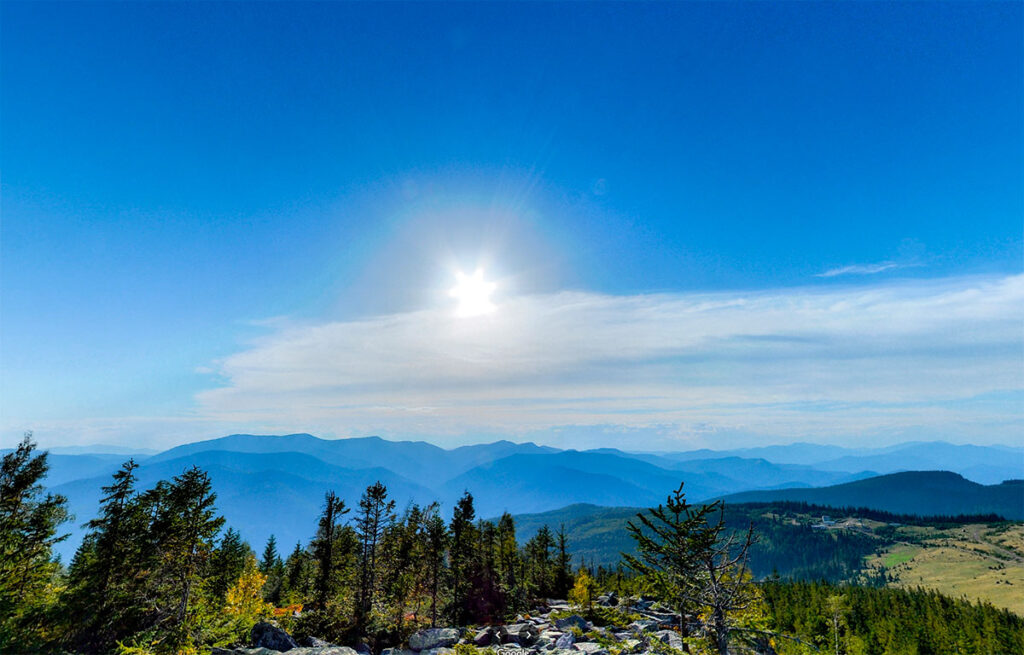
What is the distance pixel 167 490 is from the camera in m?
35.4

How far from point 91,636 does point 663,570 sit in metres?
37.0

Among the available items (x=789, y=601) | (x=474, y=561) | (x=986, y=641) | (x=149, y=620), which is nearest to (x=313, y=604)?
(x=149, y=620)

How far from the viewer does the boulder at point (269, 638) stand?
34.3 meters

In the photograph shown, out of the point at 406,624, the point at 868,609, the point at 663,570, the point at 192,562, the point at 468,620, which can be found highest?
the point at 663,570

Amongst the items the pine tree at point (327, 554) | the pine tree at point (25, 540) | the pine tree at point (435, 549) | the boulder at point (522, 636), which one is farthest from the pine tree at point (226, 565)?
the boulder at point (522, 636)

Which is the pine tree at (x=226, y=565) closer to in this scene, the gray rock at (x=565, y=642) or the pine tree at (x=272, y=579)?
the pine tree at (x=272, y=579)

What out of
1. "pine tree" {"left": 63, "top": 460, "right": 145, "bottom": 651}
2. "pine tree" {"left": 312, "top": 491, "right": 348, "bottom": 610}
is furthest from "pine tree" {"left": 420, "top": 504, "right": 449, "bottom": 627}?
"pine tree" {"left": 63, "top": 460, "right": 145, "bottom": 651}

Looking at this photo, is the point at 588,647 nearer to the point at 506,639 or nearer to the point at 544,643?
the point at 544,643

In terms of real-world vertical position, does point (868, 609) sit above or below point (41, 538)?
below

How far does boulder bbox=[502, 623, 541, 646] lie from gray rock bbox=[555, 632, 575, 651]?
375 cm

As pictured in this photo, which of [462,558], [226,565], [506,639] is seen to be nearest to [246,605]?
[506,639]

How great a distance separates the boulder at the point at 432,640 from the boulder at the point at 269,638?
12.9 m

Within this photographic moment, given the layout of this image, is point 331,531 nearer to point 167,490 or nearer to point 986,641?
point 167,490

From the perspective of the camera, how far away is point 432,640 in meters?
44.2
